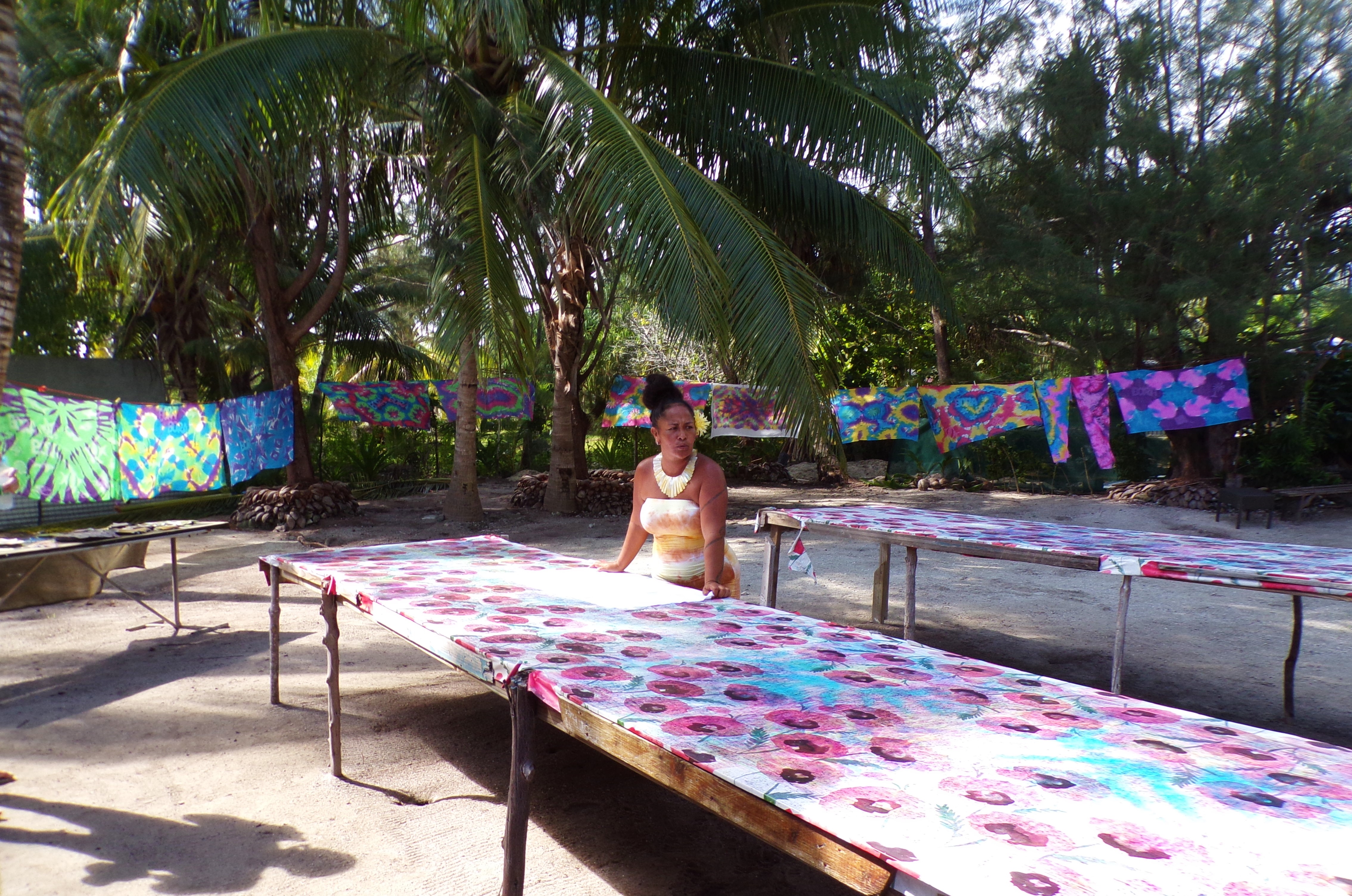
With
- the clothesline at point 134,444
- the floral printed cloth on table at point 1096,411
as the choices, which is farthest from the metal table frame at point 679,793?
the floral printed cloth on table at point 1096,411

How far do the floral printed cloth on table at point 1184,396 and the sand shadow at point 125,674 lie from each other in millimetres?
9637

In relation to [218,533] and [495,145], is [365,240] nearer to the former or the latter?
[218,533]

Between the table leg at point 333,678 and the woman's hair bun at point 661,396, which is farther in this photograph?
the woman's hair bun at point 661,396

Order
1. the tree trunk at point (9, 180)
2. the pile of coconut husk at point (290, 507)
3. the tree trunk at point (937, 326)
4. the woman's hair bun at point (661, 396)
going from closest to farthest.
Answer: the tree trunk at point (9, 180) < the woman's hair bun at point (661, 396) < the pile of coconut husk at point (290, 507) < the tree trunk at point (937, 326)

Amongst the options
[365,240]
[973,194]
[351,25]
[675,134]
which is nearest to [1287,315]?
[973,194]

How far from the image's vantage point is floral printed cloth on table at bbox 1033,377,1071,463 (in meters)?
10.6

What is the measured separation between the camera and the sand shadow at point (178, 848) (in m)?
2.48

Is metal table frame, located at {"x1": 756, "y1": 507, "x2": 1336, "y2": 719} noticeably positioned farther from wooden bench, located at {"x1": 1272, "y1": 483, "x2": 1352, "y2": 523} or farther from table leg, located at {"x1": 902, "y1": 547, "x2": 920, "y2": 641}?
wooden bench, located at {"x1": 1272, "y1": 483, "x2": 1352, "y2": 523}

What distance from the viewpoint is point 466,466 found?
33.2ft

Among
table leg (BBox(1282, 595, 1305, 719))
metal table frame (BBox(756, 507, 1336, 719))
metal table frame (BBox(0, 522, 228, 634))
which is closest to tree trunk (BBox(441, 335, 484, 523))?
metal table frame (BBox(0, 522, 228, 634))

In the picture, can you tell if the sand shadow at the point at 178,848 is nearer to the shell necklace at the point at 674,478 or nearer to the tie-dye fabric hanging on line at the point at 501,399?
the shell necklace at the point at 674,478

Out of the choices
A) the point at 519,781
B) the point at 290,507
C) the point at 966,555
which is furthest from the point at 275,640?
the point at 290,507

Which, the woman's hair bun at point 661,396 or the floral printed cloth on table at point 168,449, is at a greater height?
the woman's hair bun at point 661,396

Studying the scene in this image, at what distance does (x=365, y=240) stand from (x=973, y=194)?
920 cm
